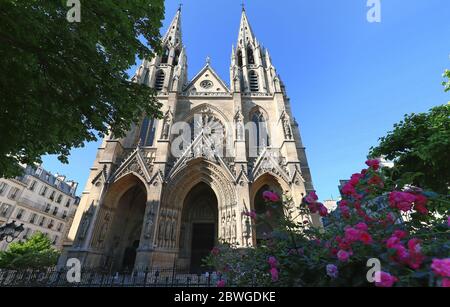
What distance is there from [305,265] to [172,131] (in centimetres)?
1716

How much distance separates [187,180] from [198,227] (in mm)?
3944

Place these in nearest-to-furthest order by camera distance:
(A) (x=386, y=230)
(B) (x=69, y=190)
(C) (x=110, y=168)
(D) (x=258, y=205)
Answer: (A) (x=386, y=230) < (C) (x=110, y=168) < (D) (x=258, y=205) < (B) (x=69, y=190)

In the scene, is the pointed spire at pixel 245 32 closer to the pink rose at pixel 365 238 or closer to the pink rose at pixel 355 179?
the pink rose at pixel 355 179

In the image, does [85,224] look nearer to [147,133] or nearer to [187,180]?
[187,180]

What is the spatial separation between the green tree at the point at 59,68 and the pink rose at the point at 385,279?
664 centimetres

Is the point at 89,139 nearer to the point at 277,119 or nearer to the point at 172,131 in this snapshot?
the point at 172,131

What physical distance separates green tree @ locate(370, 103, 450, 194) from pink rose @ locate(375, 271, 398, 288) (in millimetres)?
9185

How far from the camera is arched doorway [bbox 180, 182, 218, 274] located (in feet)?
50.0

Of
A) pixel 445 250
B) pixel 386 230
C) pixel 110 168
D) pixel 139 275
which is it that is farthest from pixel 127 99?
pixel 110 168

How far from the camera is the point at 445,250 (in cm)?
189

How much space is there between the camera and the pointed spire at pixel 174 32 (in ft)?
90.3

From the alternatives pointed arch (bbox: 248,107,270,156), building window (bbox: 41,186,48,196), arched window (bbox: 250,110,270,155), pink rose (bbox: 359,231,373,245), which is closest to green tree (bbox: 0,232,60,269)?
building window (bbox: 41,186,48,196)

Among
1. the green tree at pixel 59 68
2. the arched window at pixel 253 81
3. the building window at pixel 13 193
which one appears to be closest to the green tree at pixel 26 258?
the building window at pixel 13 193

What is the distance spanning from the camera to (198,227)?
16.6 metres
